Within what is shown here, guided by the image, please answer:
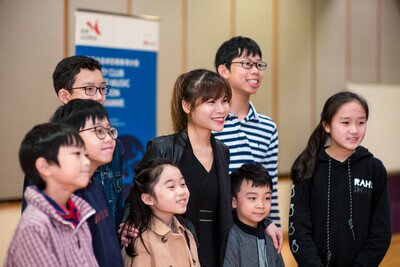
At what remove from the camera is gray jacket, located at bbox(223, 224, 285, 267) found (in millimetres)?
2672

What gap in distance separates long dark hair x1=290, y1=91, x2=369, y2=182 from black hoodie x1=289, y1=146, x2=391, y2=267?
0.04 m

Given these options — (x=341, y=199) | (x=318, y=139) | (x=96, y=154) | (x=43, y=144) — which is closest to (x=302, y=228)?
(x=341, y=199)

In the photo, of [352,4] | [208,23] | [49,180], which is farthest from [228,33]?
[49,180]

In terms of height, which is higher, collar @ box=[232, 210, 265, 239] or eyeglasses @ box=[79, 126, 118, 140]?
eyeglasses @ box=[79, 126, 118, 140]

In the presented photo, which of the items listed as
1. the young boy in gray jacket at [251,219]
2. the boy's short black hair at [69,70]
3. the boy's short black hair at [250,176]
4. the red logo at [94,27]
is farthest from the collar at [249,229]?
the red logo at [94,27]

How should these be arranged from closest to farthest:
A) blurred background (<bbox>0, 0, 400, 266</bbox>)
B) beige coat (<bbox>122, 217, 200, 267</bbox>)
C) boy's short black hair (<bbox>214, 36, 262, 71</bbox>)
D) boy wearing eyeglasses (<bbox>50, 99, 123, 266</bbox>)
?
boy wearing eyeglasses (<bbox>50, 99, 123, 266</bbox>), beige coat (<bbox>122, 217, 200, 267</bbox>), boy's short black hair (<bbox>214, 36, 262, 71</bbox>), blurred background (<bbox>0, 0, 400, 266</bbox>)

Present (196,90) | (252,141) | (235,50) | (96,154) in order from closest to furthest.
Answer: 1. (96,154)
2. (196,90)
3. (252,141)
4. (235,50)

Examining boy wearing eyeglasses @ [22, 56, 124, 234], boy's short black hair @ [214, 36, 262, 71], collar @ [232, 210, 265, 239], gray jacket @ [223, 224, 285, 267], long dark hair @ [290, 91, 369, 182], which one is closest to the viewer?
boy wearing eyeglasses @ [22, 56, 124, 234]

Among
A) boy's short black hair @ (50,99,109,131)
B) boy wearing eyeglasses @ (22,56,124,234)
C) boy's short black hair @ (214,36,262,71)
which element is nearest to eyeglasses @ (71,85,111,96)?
boy wearing eyeglasses @ (22,56,124,234)

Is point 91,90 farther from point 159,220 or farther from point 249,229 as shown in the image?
point 249,229

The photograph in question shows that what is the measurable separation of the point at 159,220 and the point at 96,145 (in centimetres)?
49

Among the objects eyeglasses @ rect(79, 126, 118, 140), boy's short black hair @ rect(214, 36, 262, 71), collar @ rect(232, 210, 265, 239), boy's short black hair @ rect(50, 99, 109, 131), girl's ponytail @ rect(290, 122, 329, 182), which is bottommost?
collar @ rect(232, 210, 265, 239)

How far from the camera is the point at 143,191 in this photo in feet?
8.29

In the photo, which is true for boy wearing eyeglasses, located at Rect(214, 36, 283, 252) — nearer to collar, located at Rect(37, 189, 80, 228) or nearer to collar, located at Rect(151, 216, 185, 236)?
collar, located at Rect(151, 216, 185, 236)
